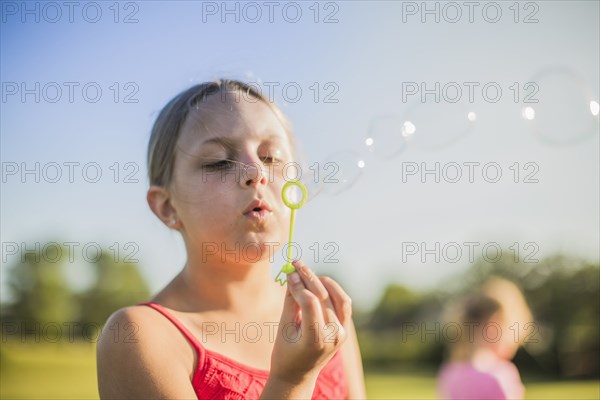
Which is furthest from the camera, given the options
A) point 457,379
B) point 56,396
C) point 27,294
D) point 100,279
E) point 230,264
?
point 100,279

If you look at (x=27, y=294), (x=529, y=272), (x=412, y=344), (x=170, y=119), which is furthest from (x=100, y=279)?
(x=170, y=119)

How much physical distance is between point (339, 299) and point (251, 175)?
417 millimetres

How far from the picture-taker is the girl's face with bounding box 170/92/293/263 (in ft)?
6.09

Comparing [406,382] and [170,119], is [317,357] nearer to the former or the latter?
[170,119]

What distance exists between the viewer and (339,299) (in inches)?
68.6

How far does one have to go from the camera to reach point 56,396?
25.8 m

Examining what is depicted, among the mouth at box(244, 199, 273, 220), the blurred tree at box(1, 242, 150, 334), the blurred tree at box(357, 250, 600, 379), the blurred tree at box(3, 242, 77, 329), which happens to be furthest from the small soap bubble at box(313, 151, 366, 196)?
the blurred tree at box(3, 242, 77, 329)

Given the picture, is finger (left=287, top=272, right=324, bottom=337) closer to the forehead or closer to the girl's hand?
the girl's hand

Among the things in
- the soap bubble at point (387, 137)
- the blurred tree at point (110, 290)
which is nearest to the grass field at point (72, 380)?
the blurred tree at point (110, 290)

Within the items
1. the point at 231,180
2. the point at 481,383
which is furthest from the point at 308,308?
the point at 481,383

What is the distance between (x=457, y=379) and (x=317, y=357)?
448cm

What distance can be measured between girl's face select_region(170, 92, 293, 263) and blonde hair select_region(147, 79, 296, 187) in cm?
4

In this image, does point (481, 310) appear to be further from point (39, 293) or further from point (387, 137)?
point (39, 293)

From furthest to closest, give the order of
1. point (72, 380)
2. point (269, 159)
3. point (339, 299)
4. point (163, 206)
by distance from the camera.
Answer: point (72, 380) → point (163, 206) → point (269, 159) → point (339, 299)
